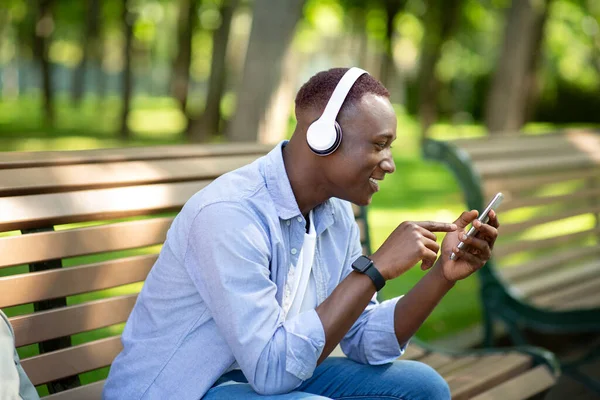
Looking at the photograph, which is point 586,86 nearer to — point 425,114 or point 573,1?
point 425,114

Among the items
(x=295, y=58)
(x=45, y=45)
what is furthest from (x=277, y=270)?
(x=45, y=45)

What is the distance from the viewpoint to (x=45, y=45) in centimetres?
2256

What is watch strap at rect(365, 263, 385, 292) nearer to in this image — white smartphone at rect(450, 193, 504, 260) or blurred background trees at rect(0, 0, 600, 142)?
white smartphone at rect(450, 193, 504, 260)


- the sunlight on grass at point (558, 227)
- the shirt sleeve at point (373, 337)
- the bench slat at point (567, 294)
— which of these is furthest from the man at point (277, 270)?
the sunlight on grass at point (558, 227)

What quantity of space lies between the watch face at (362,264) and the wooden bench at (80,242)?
0.91 meters

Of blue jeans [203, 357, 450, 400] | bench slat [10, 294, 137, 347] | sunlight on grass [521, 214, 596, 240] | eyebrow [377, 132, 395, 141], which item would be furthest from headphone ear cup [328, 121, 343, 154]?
sunlight on grass [521, 214, 596, 240]

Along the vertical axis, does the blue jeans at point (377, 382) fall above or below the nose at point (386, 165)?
below

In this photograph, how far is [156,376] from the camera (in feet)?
7.84

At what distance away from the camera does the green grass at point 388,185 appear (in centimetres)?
627

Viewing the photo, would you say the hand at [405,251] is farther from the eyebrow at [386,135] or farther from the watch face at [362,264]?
the eyebrow at [386,135]

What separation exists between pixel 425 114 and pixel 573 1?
16.9 ft

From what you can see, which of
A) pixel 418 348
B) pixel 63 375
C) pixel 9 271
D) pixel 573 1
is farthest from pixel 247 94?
pixel 573 1

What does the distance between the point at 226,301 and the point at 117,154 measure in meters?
1.08

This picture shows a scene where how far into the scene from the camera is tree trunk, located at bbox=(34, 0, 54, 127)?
21.6 meters
